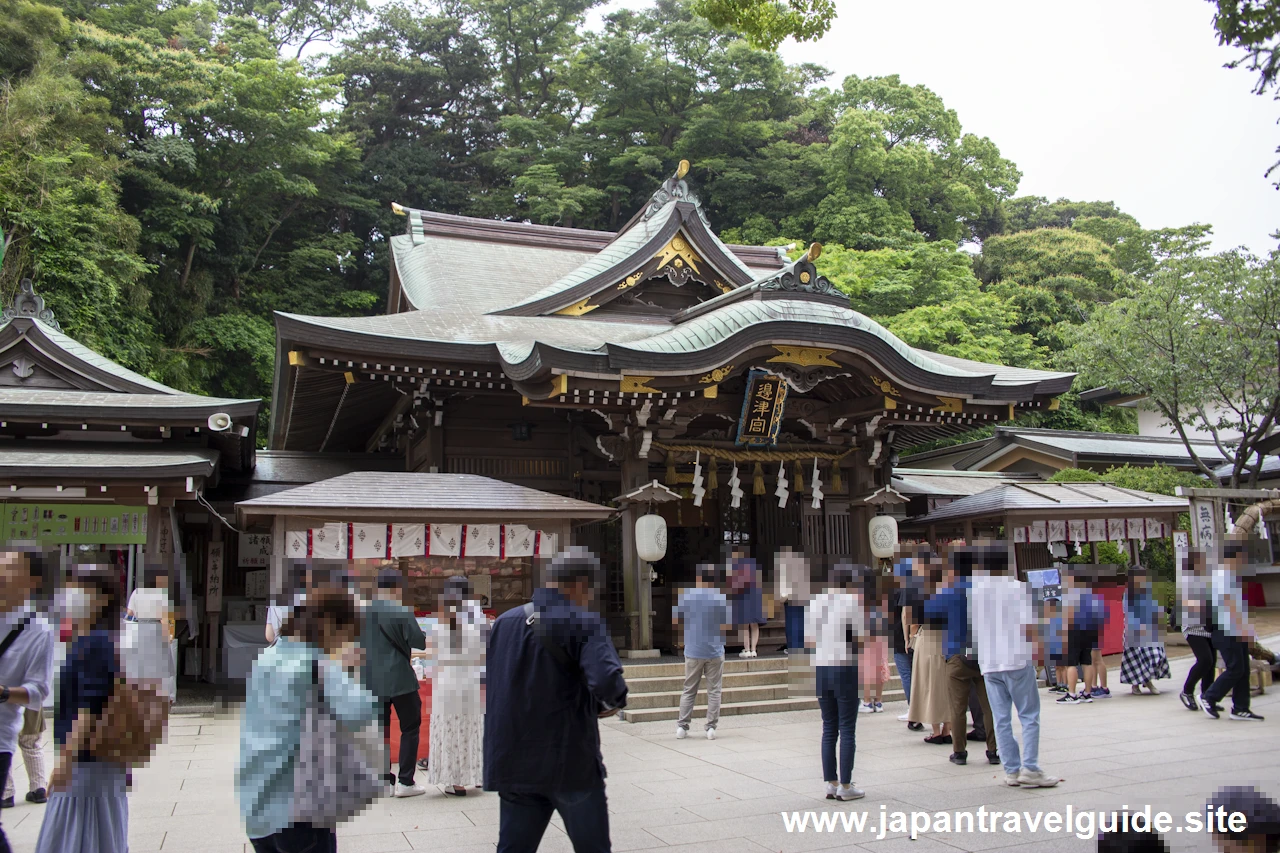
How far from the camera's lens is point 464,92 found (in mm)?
40250

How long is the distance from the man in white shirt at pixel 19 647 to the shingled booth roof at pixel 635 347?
6826 millimetres

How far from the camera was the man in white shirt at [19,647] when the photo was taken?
14.5ft

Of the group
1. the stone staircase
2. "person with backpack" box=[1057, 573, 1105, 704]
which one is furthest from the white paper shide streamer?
"person with backpack" box=[1057, 573, 1105, 704]

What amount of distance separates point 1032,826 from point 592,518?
7242 mm

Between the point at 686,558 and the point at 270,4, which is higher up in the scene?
the point at 270,4

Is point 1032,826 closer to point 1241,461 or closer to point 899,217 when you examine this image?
point 1241,461

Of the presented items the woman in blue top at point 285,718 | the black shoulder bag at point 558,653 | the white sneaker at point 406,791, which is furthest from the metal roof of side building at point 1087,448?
the woman in blue top at point 285,718

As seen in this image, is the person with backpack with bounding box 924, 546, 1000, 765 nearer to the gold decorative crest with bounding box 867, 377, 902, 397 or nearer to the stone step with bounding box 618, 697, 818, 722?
the stone step with bounding box 618, 697, 818, 722

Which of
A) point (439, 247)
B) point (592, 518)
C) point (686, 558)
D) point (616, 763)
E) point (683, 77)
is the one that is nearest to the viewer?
point (616, 763)

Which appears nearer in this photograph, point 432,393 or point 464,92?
point 432,393

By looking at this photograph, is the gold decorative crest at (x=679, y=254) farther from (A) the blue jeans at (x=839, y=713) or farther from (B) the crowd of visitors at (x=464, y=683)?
(A) the blue jeans at (x=839, y=713)

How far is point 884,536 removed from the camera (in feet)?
45.6

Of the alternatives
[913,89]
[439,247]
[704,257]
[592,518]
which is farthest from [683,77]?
[592,518]

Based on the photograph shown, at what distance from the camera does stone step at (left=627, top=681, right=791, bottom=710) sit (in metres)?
10.5
